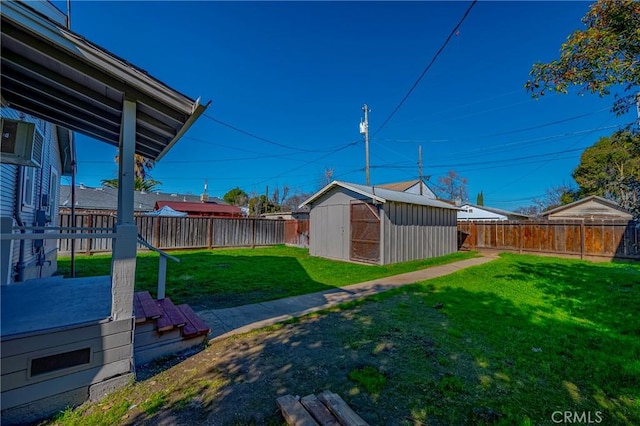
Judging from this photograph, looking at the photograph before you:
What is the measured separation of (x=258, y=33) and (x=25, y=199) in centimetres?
916

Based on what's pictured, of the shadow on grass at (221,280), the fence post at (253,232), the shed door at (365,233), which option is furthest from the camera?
the fence post at (253,232)

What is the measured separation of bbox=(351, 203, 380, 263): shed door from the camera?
33.0 feet

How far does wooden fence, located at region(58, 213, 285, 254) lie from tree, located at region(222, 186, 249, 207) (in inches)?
1084

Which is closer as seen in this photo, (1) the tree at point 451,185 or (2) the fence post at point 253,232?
(2) the fence post at point 253,232

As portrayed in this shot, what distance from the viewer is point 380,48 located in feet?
37.3

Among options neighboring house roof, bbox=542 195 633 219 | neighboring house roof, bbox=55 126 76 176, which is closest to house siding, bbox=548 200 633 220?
neighboring house roof, bbox=542 195 633 219

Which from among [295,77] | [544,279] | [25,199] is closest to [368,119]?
[295,77]

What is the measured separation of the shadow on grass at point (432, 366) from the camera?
2.30 meters

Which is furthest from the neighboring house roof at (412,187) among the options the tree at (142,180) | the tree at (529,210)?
the tree at (529,210)

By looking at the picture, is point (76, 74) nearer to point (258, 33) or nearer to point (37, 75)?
point (37, 75)

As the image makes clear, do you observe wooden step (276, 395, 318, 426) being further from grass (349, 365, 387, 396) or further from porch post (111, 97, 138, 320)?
porch post (111, 97, 138, 320)

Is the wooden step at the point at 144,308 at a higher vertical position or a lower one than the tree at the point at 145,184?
lower

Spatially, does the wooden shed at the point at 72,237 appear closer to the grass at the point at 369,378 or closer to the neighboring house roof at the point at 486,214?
the grass at the point at 369,378

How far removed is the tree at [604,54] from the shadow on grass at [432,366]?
3522mm
